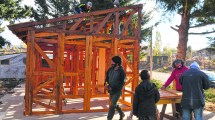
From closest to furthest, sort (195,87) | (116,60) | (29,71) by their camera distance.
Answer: (195,87)
(116,60)
(29,71)

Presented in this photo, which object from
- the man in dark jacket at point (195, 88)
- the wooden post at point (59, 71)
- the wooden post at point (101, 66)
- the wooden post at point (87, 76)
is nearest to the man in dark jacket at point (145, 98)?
the man in dark jacket at point (195, 88)

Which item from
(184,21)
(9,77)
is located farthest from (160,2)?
(9,77)

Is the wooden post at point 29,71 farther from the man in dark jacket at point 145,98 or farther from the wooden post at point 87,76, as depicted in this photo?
the man in dark jacket at point 145,98

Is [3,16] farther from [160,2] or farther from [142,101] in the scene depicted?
[142,101]

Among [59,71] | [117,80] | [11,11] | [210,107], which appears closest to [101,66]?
[59,71]

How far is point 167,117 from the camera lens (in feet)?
22.9

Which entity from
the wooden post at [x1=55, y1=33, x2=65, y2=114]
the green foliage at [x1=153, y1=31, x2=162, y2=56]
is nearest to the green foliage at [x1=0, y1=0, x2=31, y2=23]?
the wooden post at [x1=55, y1=33, x2=65, y2=114]

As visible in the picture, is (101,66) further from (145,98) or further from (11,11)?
(11,11)

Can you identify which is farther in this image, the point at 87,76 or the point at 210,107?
the point at 210,107

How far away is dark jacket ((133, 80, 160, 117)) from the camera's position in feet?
15.8

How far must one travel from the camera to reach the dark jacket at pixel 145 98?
4.82 m

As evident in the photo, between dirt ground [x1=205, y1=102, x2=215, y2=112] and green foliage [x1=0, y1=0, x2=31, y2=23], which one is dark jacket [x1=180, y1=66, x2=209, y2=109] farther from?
green foliage [x1=0, y1=0, x2=31, y2=23]

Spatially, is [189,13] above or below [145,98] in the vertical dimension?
above

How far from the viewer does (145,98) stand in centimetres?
486
